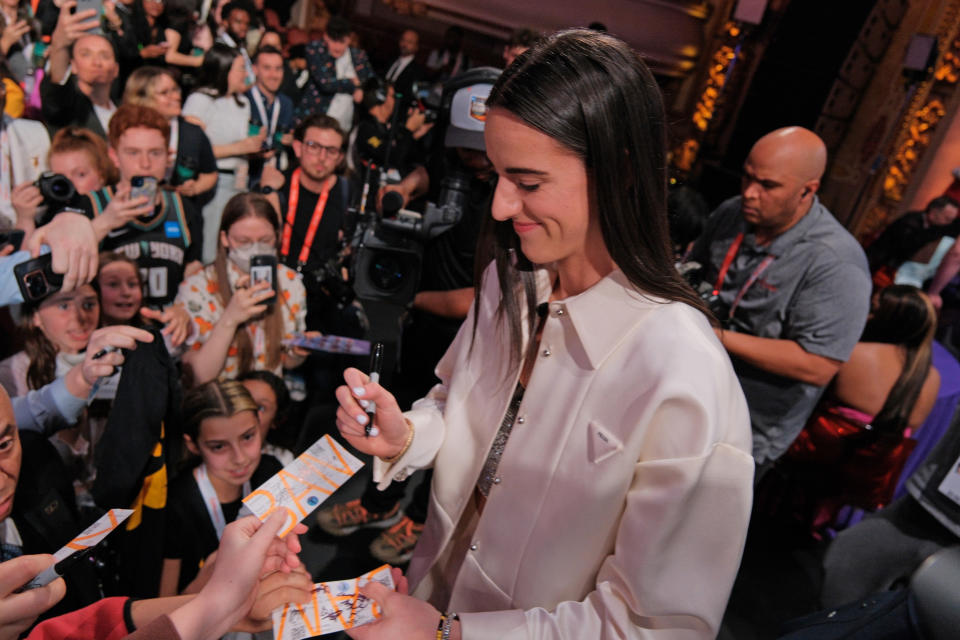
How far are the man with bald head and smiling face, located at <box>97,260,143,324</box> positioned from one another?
4.90 feet

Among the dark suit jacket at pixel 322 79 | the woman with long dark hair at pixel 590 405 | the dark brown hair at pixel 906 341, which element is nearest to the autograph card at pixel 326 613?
the woman with long dark hair at pixel 590 405

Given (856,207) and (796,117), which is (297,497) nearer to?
(856,207)

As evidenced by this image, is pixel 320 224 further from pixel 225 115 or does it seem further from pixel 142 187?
pixel 225 115

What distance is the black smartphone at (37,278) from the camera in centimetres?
185

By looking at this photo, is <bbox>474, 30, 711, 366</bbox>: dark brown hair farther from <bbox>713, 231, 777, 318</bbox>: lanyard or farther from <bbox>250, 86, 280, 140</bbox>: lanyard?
<bbox>250, 86, 280, 140</bbox>: lanyard

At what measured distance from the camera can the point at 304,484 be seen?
1.34m

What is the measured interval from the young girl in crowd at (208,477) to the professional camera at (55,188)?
1.01 meters

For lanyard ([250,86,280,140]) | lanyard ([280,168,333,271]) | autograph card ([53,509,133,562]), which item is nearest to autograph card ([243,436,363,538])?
autograph card ([53,509,133,562])

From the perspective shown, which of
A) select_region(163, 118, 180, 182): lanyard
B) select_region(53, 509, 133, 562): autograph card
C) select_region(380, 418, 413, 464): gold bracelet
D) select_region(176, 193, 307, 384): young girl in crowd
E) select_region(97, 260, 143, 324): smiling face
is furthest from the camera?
select_region(163, 118, 180, 182): lanyard

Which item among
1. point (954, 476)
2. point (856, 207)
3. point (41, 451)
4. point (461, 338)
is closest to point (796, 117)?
point (856, 207)

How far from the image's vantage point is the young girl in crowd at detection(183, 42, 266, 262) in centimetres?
421

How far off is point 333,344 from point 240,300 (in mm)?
436

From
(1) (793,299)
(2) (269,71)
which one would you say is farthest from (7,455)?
(2) (269,71)

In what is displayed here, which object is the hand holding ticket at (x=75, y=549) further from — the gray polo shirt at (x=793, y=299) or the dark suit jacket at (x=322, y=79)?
the dark suit jacket at (x=322, y=79)
